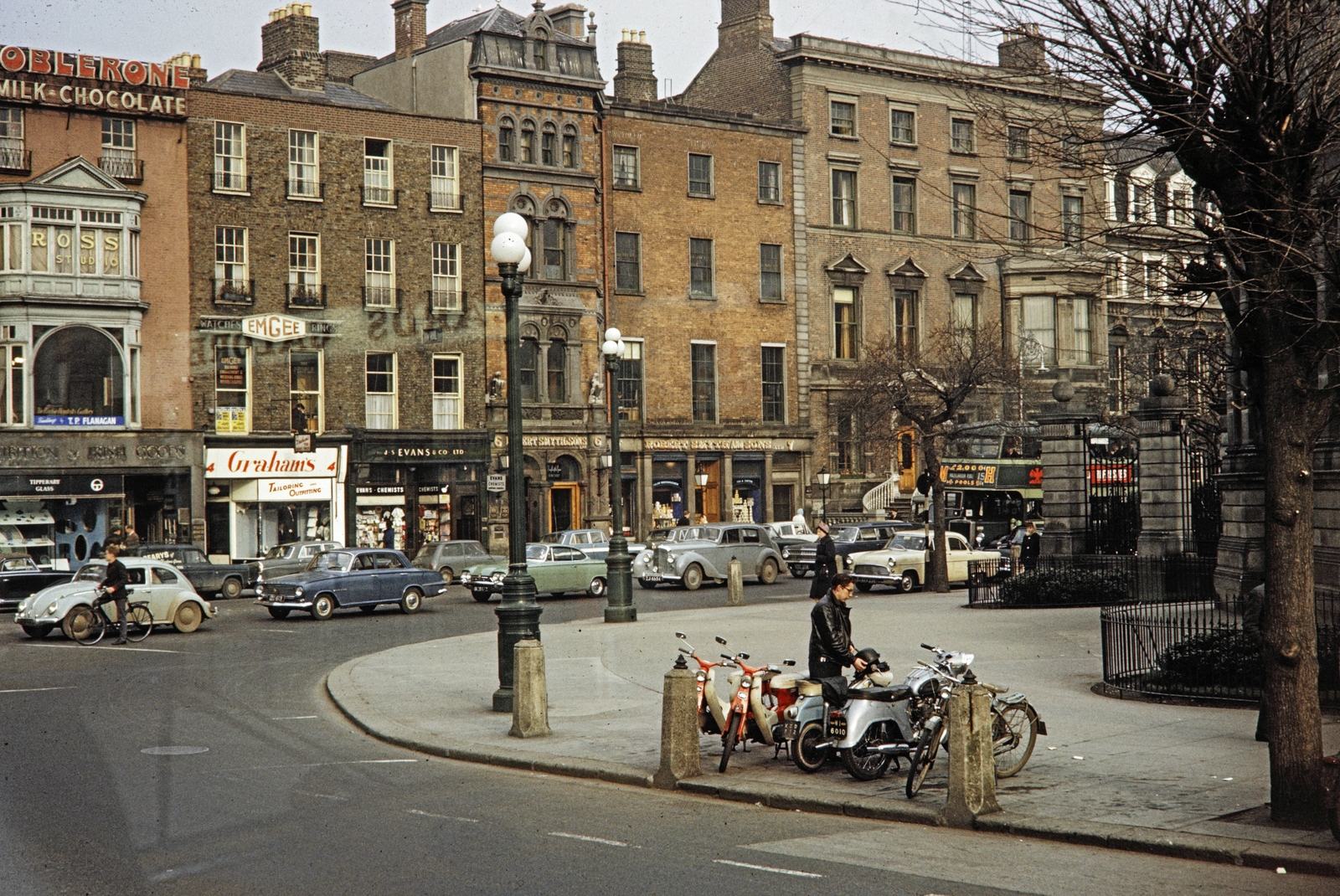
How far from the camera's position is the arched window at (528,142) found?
5078 cm

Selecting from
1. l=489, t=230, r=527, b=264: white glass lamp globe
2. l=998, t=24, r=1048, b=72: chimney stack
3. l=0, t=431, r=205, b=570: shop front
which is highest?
l=998, t=24, r=1048, b=72: chimney stack

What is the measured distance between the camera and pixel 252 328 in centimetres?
4491

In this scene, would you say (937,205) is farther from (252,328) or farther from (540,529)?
(252,328)

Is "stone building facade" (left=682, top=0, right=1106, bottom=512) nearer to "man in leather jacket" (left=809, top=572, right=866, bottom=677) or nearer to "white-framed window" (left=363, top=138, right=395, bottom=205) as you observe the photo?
"white-framed window" (left=363, top=138, right=395, bottom=205)

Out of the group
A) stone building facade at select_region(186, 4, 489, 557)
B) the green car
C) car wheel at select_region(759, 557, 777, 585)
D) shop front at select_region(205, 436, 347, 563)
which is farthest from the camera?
stone building facade at select_region(186, 4, 489, 557)

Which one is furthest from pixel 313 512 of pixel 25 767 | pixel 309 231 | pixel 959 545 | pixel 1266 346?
pixel 1266 346

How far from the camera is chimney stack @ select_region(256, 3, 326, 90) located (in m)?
48.2

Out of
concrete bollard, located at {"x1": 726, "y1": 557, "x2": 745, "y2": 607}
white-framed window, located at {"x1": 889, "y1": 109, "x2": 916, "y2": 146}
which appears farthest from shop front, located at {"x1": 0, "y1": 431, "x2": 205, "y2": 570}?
white-framed window, located at {"x1": 889, "y1": 109, "x2": 916, "y2": 146}

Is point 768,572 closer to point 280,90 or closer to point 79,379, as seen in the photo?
point 79,379

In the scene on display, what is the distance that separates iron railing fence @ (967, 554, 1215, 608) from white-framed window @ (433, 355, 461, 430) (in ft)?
78.2

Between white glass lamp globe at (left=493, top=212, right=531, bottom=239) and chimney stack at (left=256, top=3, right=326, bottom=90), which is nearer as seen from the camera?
white glass lamp globe at (left=493, top=212, right=531, bottom=239)

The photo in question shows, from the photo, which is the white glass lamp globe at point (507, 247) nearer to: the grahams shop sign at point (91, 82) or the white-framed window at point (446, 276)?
the grahams shop sign at point (91, 82)

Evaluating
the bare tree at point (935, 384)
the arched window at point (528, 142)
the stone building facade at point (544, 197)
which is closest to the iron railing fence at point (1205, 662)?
the bare tree at point (935, 384)

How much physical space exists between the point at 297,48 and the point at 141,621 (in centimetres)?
2810
